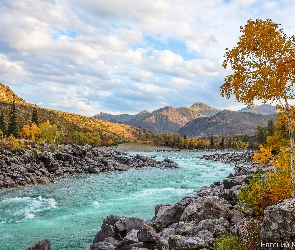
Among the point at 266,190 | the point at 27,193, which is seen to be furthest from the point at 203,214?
the point at 27,193

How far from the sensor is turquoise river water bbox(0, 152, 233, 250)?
20500mm

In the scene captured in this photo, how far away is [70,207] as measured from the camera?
98.9ft

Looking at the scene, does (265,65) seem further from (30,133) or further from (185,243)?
(30,133)

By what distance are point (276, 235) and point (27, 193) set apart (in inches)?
1330

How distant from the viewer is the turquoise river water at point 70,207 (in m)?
20.5

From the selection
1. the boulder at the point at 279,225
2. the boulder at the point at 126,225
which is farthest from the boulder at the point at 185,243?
the boulder at the point at 126,225

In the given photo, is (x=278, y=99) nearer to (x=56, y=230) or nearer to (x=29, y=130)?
(x=56, y=230)

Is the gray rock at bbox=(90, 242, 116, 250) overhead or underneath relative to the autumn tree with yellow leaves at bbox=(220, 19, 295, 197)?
underneath

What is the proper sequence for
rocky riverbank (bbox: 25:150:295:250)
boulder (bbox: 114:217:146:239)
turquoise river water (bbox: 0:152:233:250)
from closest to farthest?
rocky riverbank (bbox: 25:150:295:250) < boulder (bbox: 114:217:146:239) < turquoise river water (bbox: 0:152:233:250)

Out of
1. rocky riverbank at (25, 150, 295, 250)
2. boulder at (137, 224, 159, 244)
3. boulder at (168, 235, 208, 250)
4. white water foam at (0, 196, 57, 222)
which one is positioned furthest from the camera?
white water foam at (0, 196, 57, 222)

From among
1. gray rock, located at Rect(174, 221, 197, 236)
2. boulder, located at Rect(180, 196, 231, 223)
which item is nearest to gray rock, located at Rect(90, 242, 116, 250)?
gray rock, located at Rect(174, 221, 197, 236)

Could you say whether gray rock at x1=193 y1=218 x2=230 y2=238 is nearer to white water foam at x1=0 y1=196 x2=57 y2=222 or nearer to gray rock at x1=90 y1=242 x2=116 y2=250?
gray rock at x1=90 y1=242 x2=116 y2=250

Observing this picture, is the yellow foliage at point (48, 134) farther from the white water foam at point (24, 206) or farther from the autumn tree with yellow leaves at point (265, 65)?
the autumn tree with yellow leaves at point (265, 65)

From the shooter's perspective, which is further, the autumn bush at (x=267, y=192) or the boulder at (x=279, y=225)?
the autumn bush at (x=267, y=192)
